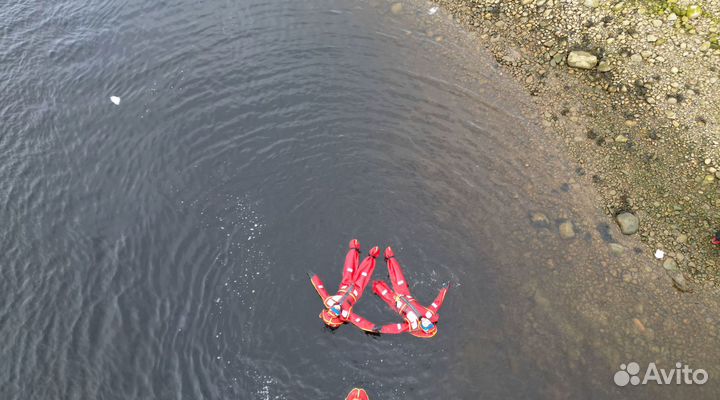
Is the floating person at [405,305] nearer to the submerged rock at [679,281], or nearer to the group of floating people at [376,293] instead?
the group of floating people at [376,293]

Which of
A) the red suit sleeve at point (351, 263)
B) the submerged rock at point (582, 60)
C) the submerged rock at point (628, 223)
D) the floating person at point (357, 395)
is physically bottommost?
the submerged rock at point (628, 223)

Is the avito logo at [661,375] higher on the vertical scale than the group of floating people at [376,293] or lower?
lower

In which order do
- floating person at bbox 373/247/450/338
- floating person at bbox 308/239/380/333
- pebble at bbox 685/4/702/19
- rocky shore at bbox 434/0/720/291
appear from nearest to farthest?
floating person at bbox 373/247/450/338 → floating person at bbox 308/239/380/333 → rocky shore at bbox 434/0/720/291 → pebble at bbox 685/4/702/19

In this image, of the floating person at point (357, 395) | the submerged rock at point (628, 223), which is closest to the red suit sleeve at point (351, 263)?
the floating person at point (357, 395)

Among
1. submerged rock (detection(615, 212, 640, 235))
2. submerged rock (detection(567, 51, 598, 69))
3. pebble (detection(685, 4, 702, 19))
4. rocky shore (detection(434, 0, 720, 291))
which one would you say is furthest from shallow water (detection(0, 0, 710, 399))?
pebble (detection(685, 4, 702, 19))

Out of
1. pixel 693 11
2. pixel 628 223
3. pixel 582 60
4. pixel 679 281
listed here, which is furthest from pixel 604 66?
pixel 679 281

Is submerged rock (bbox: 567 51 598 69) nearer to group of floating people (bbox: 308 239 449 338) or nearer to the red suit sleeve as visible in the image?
group of floating people (bbox: 308 239 449 338)

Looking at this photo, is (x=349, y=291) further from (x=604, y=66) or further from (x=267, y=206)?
(x=604, y=66)
